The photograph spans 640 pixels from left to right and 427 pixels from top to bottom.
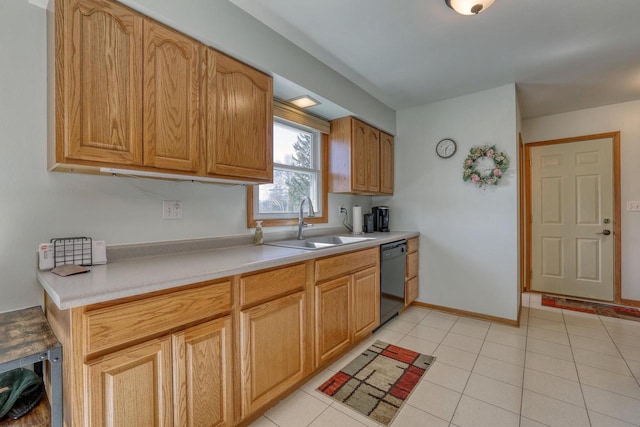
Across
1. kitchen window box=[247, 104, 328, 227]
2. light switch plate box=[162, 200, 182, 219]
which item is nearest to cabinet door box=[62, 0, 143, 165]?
light switch plate box=[162, 200, 182, 219]

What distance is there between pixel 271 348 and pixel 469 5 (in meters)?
2.26

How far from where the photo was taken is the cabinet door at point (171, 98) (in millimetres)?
1422

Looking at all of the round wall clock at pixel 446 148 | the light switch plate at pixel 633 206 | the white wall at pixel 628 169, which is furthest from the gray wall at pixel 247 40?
Result: the light switch plate at pixel 633 206

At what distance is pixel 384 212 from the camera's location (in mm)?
3551

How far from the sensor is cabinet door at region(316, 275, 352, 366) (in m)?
1.96

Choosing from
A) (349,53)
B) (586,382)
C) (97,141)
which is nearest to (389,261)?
(586,382)

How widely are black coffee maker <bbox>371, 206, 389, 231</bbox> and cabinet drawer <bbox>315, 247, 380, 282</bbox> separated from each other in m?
0.97

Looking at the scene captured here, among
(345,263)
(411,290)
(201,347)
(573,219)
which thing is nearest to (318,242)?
(345,263)

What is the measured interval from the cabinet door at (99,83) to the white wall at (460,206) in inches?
115

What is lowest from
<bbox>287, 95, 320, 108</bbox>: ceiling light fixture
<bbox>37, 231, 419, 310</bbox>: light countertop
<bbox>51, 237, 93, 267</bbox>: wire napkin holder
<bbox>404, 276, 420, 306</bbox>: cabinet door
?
<bbox>404, 276, 420, 306</bbox>: cabinet door

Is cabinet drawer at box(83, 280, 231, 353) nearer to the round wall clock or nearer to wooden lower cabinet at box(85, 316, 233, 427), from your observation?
wooden lower cabinet at box(85, 316, 233, 427)

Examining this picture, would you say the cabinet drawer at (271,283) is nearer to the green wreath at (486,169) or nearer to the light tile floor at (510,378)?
the light tile floor at (510,378)

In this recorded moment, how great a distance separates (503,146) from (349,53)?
1.82 m

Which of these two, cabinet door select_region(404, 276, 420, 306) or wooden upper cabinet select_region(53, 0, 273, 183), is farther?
cabinet door select_region(404, 276, 420, 306)
